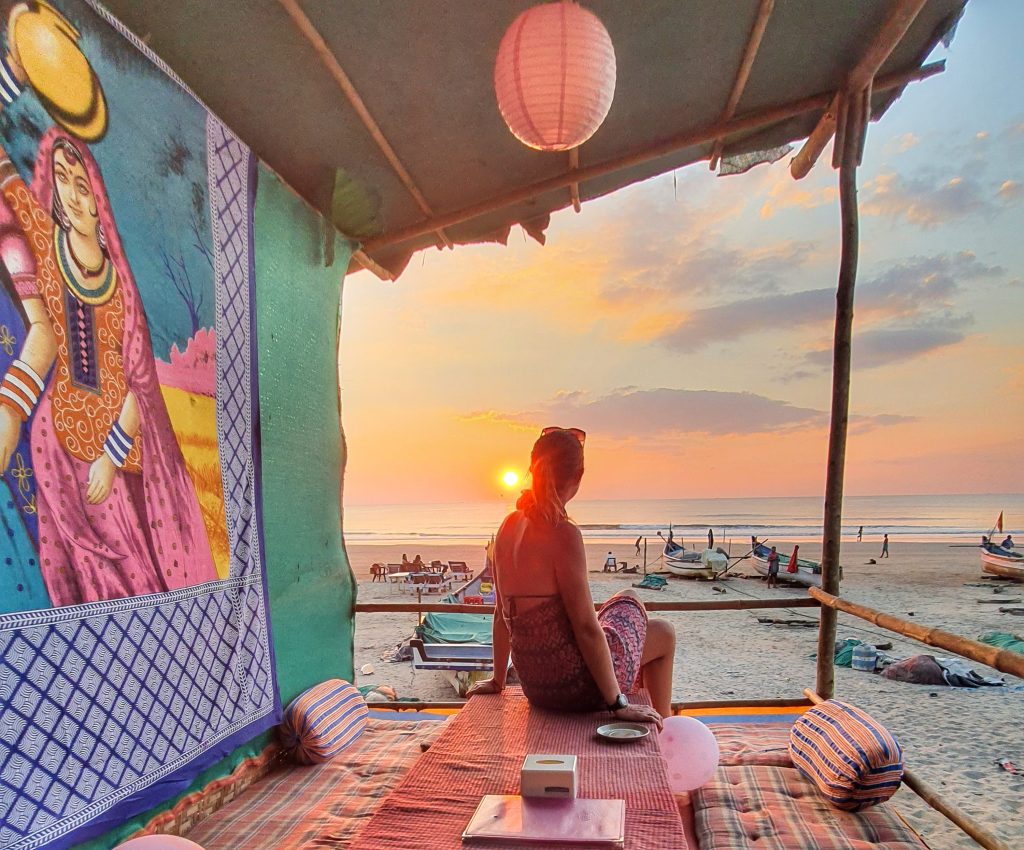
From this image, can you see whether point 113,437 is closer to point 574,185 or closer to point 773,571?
point 574,185

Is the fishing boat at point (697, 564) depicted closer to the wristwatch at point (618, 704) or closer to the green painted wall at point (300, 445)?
the green painted wall at point (300, 445)

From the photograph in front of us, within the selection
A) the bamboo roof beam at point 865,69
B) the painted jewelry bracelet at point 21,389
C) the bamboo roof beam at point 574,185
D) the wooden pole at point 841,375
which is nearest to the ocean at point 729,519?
the wooden pole at point 841,375

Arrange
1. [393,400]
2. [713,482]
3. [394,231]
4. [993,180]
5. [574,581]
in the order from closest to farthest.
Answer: [574,581] → [394,231] → [993,180] → [393,400] → [713,482]

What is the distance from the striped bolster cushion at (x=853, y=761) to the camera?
2.30m

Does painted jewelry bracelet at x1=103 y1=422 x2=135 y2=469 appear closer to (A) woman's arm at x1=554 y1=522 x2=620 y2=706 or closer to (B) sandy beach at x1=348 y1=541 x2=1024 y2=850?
(A) woman's arm at x1=554 y1=522 x2=620 y2=706

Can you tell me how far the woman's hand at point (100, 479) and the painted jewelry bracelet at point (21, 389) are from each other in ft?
0.86

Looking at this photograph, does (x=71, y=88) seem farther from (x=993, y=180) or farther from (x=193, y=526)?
(x=993, y=180)

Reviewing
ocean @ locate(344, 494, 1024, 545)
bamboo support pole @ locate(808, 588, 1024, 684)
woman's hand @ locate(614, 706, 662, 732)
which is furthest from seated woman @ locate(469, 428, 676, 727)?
ocean @ locate(344, 494, 1024, 545)

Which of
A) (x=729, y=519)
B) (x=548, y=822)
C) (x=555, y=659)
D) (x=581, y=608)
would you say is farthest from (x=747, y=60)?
(x=729, y=519)

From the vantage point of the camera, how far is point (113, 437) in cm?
181

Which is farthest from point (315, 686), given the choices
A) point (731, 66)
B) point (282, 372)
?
point (731, 66)

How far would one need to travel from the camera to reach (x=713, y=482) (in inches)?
1879

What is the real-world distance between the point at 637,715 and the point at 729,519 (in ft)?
122

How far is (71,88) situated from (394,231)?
2.13m
